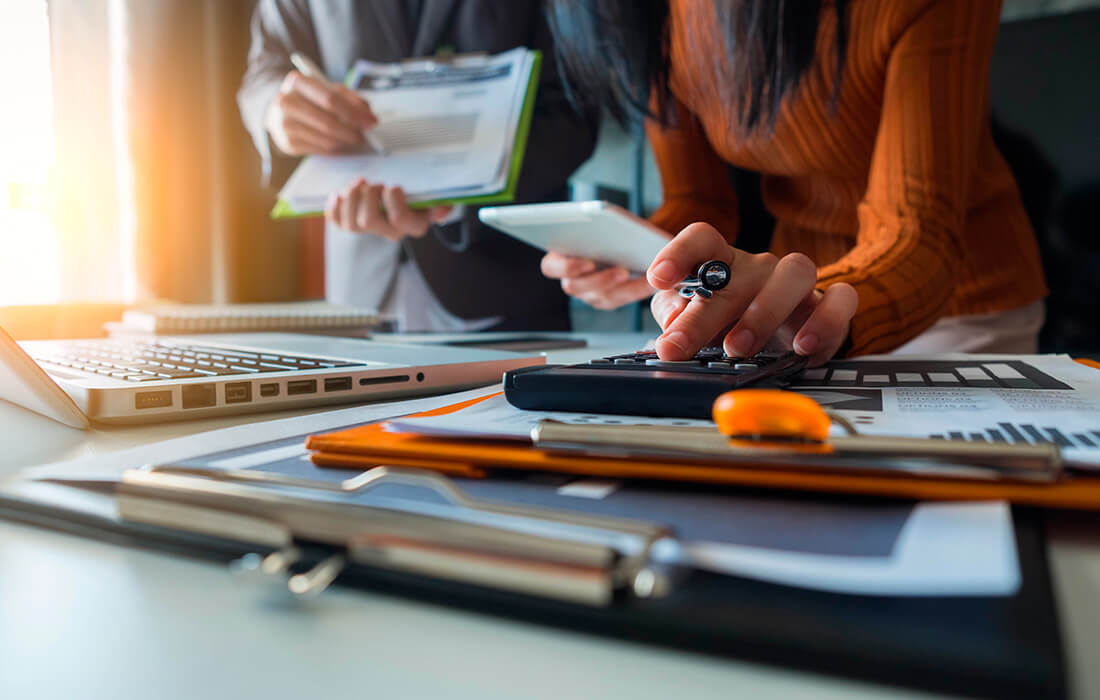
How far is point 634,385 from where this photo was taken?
0.30 metres

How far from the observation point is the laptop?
0.37 metres

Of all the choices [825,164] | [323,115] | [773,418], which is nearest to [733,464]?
[773,418]

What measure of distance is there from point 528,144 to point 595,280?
0.55 metres

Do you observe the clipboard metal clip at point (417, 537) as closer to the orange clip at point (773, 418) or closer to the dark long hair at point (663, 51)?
the orange clip at point (773, 418)

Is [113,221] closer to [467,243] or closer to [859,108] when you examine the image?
A: [467,243]

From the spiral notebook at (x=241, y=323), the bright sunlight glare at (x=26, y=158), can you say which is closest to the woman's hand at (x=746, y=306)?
the spiral notebook at (x=241, y=323)

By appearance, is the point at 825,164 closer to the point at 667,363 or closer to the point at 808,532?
the point at 667,363

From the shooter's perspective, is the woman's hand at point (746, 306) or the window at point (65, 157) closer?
the woman's hand at point (746, 306)

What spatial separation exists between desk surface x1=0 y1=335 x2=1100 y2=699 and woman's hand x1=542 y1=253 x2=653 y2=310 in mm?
672

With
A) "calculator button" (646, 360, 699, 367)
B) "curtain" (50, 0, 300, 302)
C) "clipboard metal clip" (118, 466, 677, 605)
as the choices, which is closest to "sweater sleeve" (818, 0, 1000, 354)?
"calculator button" (646, 360, 699, 367)

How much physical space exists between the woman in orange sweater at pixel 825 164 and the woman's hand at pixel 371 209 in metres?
0.28

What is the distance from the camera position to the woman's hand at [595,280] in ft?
2.82

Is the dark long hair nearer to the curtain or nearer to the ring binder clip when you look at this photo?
the ring binder clip

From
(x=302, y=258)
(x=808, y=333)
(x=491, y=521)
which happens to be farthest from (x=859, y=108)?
(x=302, y=258)
